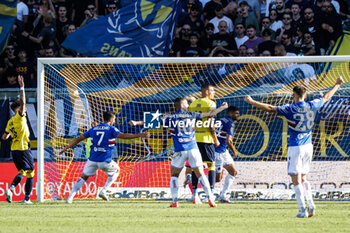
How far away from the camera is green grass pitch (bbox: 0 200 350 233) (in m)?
7.64

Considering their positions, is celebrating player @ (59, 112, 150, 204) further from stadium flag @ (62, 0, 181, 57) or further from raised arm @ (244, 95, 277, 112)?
stadium flag @ (62, 0, 181, 57)

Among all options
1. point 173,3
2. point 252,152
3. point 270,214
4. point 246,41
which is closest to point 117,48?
point 173,3

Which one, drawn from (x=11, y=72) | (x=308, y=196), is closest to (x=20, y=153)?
(x=11, y=72)

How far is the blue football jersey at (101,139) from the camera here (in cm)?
1181

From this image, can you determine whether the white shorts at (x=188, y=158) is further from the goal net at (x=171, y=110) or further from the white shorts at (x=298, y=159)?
the goal net at (x=171, y=110)

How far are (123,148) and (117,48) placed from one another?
371cm

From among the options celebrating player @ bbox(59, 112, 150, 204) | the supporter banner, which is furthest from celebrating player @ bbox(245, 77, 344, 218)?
the supporter banner

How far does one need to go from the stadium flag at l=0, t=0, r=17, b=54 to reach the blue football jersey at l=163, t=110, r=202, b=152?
28.7ft

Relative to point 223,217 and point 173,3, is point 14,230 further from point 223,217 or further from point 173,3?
point 173,3

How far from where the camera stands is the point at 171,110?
1427 cm

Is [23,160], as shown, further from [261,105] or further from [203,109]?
[261,105]

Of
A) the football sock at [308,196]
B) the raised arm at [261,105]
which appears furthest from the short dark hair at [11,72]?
the football sock at [308,196]

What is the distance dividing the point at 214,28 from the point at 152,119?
415cm

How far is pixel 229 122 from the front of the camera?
12.5m
